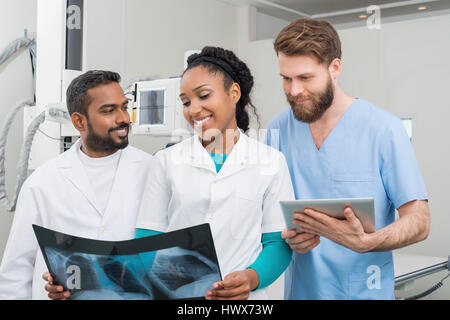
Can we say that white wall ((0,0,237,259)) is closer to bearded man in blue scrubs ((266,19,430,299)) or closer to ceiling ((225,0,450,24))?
ceiling ((225,0,450,24))

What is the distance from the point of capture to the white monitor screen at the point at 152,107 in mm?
1893

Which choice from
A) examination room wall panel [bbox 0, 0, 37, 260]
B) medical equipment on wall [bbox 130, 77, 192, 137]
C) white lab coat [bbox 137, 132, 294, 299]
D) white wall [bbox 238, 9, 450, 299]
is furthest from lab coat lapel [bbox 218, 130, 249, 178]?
examination room wall panel [bbox 0, 0, 37, 260]

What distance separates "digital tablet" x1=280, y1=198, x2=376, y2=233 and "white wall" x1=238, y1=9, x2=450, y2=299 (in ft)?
7.69

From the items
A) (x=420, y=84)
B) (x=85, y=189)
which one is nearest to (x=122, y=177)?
(x=85, y=189)

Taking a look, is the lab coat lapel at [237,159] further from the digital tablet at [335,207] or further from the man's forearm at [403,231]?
the man's forearm at [403,231]

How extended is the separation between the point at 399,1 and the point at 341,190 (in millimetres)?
3591

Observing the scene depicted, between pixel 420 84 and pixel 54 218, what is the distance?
2.63 metres

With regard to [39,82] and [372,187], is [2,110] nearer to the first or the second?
[39,82]

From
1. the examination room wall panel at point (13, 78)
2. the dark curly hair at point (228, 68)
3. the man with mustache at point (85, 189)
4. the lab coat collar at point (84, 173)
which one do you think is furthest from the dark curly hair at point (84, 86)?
the examination room wall panel at point (13, 78)

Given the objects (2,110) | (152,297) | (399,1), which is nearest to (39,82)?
(2,110)

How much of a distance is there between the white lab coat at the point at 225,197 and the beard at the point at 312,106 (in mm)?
131

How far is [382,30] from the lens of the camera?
3.27 meters

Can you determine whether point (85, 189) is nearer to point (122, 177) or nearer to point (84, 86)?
point (122, 177)

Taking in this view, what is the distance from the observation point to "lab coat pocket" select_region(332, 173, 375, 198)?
1083 millimetres
